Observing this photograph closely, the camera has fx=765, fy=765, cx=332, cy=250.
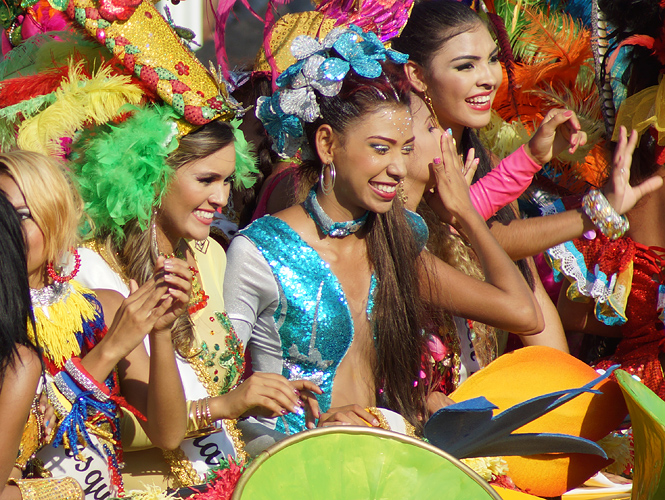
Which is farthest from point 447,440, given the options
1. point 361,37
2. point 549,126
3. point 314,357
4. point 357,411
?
point 549,126

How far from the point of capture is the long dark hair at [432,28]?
2.94 metres

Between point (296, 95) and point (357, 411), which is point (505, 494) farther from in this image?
point (296, 95)

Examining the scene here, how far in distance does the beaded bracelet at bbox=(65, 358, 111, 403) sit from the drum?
0.82m

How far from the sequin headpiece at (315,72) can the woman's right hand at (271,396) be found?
845 millimetres

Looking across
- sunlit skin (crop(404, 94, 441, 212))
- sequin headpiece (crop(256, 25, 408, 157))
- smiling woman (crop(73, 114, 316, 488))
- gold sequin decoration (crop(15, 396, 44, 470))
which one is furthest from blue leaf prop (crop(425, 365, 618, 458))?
sunlit skin (crop(404, 94, 441, 212))

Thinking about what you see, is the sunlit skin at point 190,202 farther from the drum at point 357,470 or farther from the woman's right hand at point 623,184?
the woman's right hand at point 623,184

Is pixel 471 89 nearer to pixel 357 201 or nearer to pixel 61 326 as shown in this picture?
pixel 357 201

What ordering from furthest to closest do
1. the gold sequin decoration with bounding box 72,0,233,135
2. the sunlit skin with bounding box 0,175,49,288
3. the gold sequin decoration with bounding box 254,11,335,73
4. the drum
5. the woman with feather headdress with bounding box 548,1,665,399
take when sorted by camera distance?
1. the gold sequin decoration with bounding box 254,11,335,73
2. the woman with feather headdress with bounding box 548,1,665,399
3. the gold sequin decoration with bounding box 72,0,233,135
4. the sunlit skin with bounding box 0,175,49,288
5. the drum

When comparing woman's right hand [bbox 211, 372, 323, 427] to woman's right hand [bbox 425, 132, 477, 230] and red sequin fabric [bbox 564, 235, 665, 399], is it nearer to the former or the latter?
woman's right hand [bbox 425, 132, 477, 230]

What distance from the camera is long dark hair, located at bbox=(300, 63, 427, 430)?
240 centimetres

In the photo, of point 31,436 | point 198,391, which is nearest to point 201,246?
point 198,391

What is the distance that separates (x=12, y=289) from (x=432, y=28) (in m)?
1.95

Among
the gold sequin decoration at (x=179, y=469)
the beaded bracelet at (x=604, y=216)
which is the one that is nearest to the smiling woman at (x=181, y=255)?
the gold sequin decoration at (x=179, y=469)

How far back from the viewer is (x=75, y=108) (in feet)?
7.39
